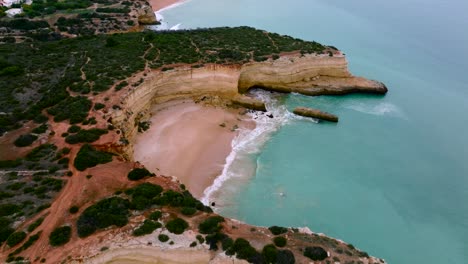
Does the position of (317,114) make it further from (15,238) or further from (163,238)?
(15,238)

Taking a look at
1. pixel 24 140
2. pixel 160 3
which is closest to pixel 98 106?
pixel 24 140

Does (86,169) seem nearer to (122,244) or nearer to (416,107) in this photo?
(122,244)

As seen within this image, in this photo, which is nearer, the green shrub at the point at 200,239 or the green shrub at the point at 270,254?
the green shrub at the point at 270,254

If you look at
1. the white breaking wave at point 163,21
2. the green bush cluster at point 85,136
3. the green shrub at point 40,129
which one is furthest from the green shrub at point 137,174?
the white breaking wave at point 163,21

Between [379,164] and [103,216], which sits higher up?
[103,216]

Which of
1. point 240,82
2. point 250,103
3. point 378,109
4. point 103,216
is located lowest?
point 103,216

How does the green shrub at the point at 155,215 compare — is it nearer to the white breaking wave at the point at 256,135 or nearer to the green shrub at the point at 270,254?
the green shrub at the point at 270,254

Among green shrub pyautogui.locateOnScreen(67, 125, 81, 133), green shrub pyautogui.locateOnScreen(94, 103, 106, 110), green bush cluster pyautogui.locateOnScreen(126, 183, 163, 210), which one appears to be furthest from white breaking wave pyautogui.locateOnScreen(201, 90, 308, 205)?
green shrub pyautogui.locateOnScreen(94, 103, 106, 110)
